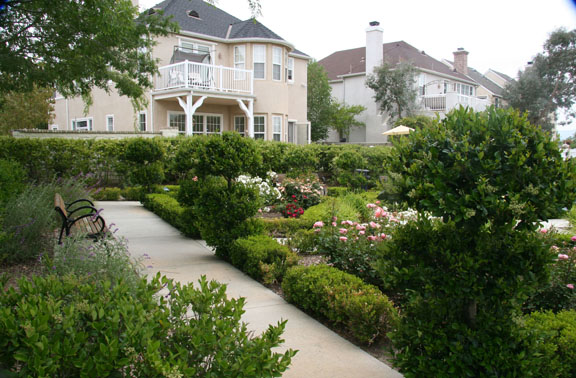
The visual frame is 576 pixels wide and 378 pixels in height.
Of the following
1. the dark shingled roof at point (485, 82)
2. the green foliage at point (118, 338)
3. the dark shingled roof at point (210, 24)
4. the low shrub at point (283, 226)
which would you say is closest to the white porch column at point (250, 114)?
the dark shingled roof at point (210, 24)

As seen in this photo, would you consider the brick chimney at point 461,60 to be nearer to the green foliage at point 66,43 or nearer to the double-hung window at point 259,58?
the double-hung window at point 259,58

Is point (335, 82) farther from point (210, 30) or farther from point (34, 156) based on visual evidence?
point (34, 156)

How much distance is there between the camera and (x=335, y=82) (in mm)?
34156

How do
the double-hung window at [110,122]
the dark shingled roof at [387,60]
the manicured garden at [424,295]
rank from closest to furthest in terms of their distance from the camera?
the manicured garden at [424,295] < the double-hung window at [110,122] < the dark shingled roof at [387,60]

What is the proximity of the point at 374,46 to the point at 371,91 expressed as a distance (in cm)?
305

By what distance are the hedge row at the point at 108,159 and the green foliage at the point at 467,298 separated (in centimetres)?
1058

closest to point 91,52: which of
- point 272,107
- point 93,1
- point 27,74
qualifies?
point 27,74

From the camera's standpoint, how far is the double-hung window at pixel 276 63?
23.0 m

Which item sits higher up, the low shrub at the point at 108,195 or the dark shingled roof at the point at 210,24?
the dark shingled roof at the point at 210,24

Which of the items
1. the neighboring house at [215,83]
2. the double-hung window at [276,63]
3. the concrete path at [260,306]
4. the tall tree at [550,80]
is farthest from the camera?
the tall tree at [550,80]

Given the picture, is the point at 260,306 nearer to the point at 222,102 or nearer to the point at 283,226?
the point at 283,226

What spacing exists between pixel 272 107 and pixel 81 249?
18750mm

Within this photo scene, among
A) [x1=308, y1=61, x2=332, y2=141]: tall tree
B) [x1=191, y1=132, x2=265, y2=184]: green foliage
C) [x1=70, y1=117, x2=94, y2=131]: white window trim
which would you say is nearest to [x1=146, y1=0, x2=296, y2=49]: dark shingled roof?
[x1=70, y1=117, x2=94, y2=131]: white window trim

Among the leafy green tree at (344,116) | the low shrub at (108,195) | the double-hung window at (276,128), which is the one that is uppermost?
the leafy green tree at (344,116)
